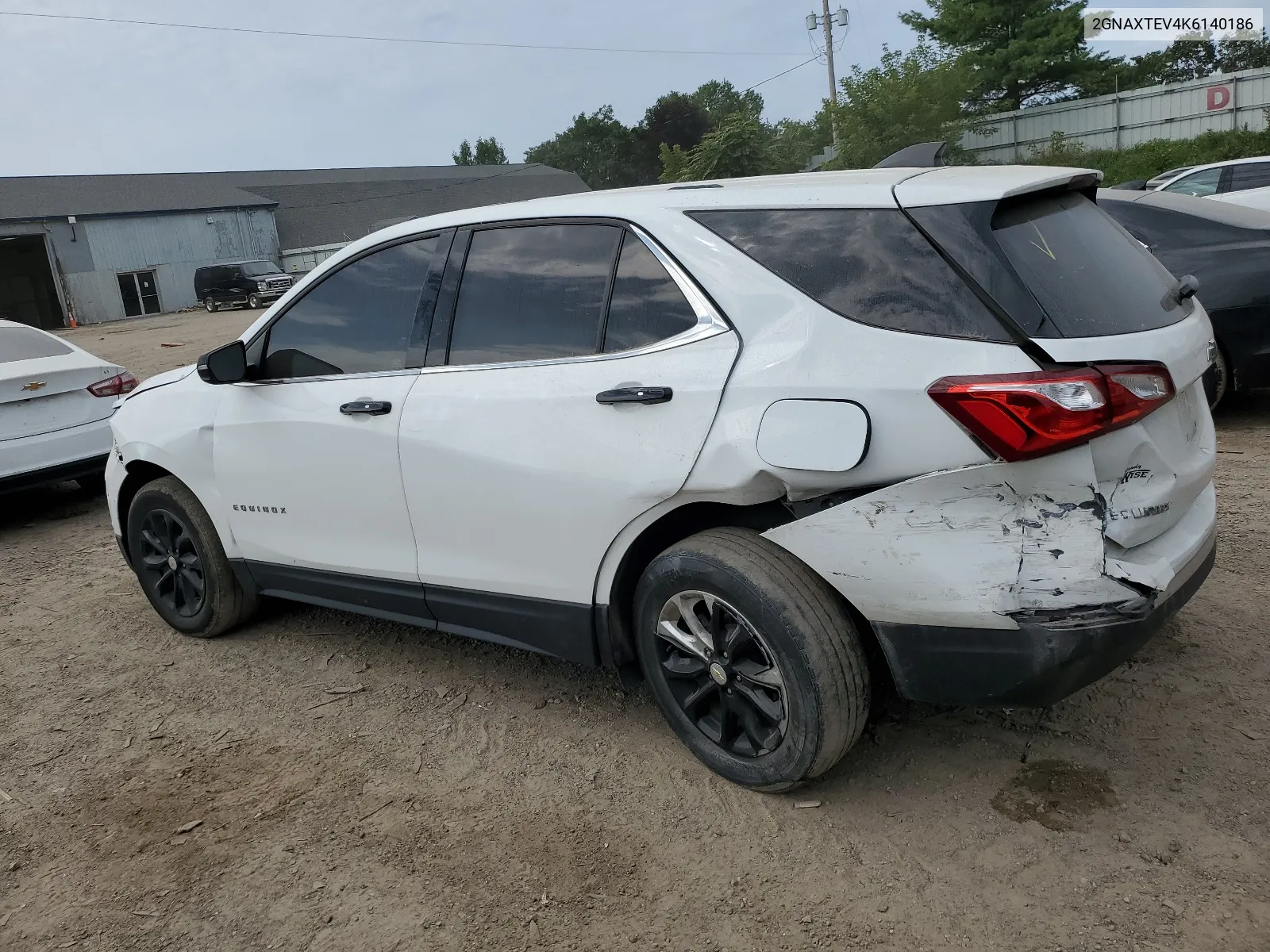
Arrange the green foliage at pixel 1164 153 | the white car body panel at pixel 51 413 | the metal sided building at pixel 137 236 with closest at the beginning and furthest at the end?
1. the white car body panel at pixel 51 413
2. the green foliage at pixel 1164 153
3. the metal sided building at pixel 137 236

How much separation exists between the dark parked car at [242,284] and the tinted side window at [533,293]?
34605 mm

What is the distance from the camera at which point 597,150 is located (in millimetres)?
87625

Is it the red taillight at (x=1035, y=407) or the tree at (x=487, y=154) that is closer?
the red taillight at (x=1035, y=407)

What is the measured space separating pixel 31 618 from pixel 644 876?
4074 millimetres

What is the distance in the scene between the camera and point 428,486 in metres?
3.48

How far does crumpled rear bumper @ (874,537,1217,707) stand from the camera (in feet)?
8.13

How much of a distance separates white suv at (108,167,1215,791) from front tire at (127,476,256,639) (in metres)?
0.85

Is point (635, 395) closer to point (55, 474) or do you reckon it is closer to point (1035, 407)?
point (1035, 407)

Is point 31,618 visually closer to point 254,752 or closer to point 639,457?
point 254,752

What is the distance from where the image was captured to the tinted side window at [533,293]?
324 cm

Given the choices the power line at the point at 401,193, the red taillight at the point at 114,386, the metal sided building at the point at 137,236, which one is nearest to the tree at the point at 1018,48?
the metal sided building at the point at 137,236

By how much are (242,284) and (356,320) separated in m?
36.0

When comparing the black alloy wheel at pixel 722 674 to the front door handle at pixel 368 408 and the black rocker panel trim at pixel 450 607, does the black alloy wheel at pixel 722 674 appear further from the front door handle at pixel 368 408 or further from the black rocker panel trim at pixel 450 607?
the front door handle at pixel 368 408

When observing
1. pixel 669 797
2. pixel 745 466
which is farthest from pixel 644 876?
pixel 745 466
